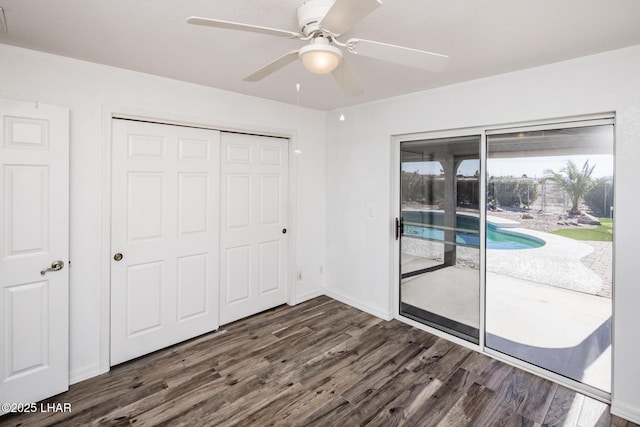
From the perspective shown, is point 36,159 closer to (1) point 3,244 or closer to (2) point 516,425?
(1) point 3,244

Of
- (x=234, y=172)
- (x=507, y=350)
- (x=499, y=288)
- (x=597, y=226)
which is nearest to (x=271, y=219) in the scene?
(x=234, y=172)

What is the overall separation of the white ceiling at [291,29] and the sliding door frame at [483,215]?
18.1 inches

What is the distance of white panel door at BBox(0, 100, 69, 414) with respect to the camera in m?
2.12

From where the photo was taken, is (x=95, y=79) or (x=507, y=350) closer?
(x=95, y=79)

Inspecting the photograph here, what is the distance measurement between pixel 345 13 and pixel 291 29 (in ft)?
2.51

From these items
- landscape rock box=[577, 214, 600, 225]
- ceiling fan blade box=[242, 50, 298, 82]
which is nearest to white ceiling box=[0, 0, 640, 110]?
ceiling fan blade box=[242, 50, 298, 82]

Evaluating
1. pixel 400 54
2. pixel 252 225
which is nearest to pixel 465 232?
pixel 400 54

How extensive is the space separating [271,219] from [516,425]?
9.36 feet

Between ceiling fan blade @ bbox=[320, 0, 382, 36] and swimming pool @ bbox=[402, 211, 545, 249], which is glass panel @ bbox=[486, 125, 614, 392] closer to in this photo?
swimming pool @ bbox=[402, 211, 545, 249]

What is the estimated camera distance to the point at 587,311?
2.44 m

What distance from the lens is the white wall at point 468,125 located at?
2086 millimetres

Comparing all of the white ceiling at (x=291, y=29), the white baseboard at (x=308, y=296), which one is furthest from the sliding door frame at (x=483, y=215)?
the white baseboard at (x=308, y=296)

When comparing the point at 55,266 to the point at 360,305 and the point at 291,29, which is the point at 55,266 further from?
the point at 360,305

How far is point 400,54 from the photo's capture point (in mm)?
1502
